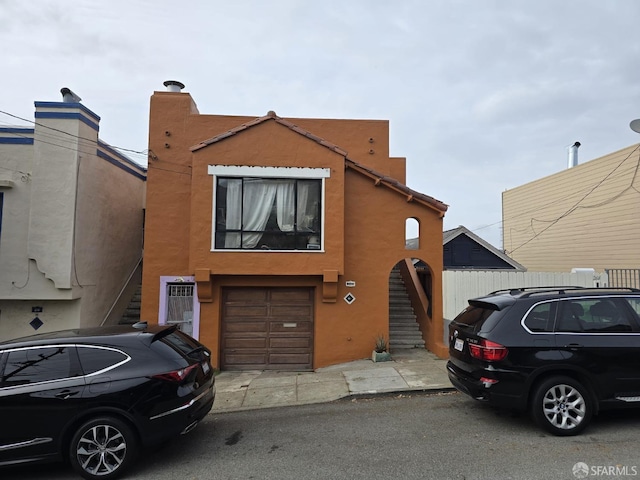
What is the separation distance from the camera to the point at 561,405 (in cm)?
480

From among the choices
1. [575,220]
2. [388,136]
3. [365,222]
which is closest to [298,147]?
[365,222]

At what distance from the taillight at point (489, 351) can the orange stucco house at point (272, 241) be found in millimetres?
4582

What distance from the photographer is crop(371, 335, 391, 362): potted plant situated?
929 centimetres

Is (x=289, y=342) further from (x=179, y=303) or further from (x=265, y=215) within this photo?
(x=265, y=215)

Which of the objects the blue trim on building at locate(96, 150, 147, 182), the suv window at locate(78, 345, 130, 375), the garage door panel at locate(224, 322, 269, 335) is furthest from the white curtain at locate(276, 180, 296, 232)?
the suv window at locate(78, 345, 130, 375)

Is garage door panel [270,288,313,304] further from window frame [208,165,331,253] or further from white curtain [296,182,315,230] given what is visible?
white curtain [296,182,315,230]

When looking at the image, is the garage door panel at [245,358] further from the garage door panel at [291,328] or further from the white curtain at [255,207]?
the white curtain at [255,207]

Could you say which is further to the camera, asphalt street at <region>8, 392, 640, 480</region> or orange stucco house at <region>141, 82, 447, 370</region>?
orange stucco house at <region>141, 82, 447, 370</region>

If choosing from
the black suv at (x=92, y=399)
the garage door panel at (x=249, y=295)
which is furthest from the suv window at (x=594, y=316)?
the garage door panel at (x=249, y=295)

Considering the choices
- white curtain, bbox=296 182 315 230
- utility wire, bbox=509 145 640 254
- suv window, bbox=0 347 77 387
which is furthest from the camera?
utility wire, bbox=509 145 640 254

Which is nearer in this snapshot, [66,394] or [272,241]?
[66,394]

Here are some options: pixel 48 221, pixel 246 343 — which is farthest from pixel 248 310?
pixel 48 221

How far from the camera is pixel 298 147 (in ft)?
32.1

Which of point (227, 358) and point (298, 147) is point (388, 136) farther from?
point (227, 358)
